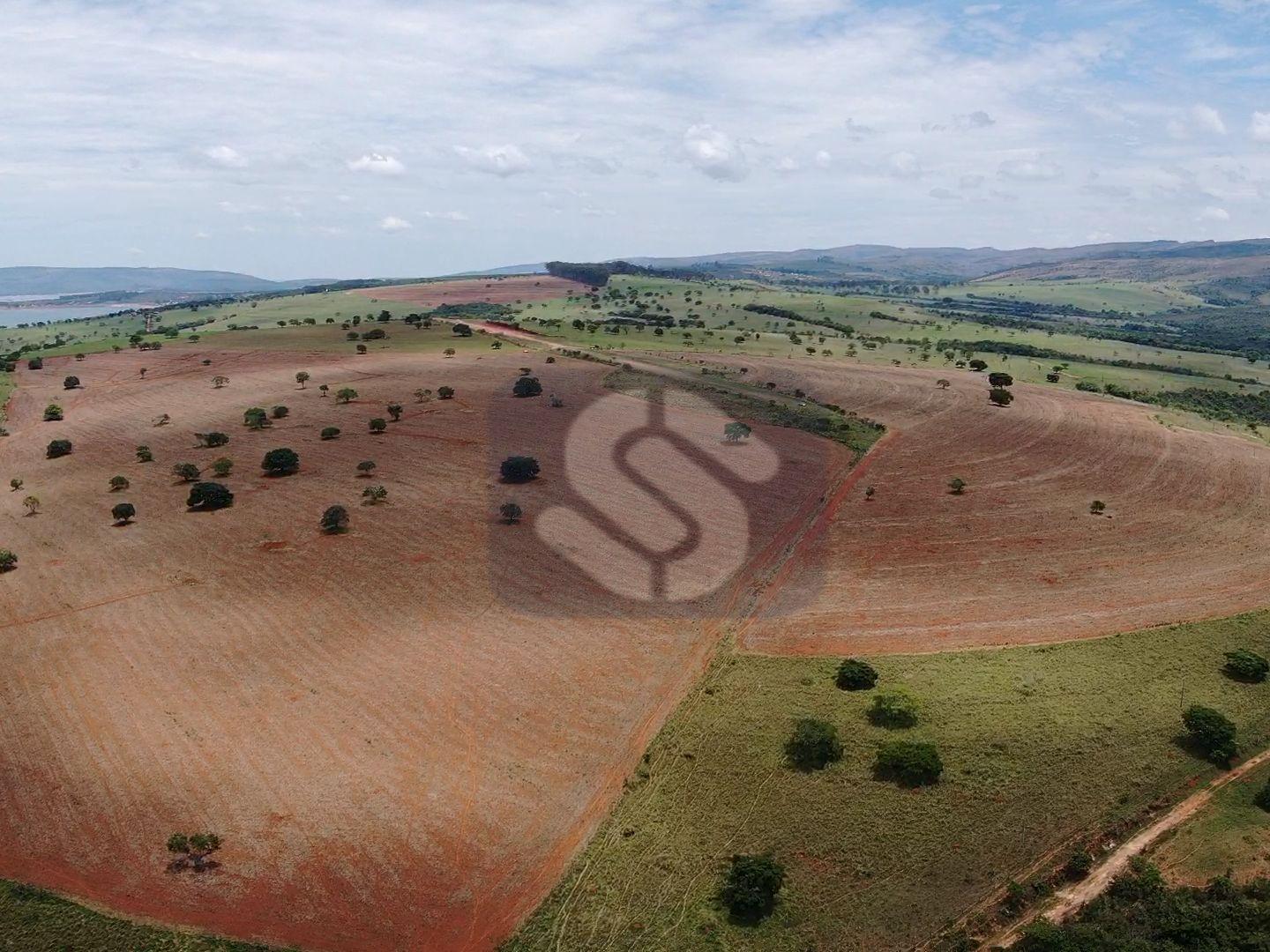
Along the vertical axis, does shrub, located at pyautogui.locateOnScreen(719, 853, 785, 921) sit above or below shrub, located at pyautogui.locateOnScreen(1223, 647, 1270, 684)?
below

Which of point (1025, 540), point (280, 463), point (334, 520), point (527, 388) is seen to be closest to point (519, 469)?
point (334, 520)

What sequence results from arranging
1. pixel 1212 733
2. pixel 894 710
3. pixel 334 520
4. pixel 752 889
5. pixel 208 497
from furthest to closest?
pixel 208 497 < pixel 334 520 < pixel 894 710 < pixel 1212 733 < pixel 752 889

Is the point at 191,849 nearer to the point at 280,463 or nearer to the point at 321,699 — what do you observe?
the point at 321,699

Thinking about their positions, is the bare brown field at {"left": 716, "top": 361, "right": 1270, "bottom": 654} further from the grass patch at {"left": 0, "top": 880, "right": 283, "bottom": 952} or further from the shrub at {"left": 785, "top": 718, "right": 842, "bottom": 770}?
the grass patch at {"left": 0, "top": 880, "right": 283, "bottom": 952}

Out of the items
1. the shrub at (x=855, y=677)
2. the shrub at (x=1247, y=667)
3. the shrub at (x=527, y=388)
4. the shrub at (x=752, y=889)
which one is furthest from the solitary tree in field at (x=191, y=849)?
the shrub at (x=527, y=388)

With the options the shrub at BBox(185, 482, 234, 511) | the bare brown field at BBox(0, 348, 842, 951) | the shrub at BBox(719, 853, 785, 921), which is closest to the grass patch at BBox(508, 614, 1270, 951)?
the shrub at BBox(719, 853, 785, 921)
